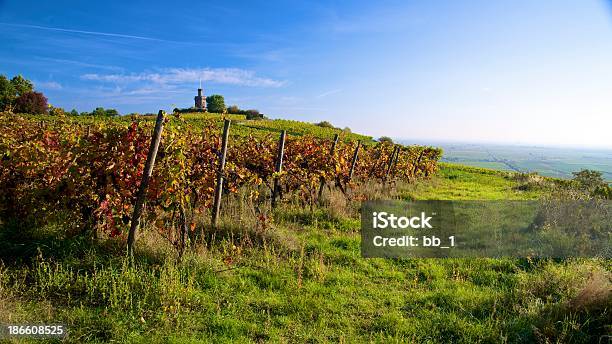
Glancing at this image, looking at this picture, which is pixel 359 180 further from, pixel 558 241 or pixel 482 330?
pixel 482 330

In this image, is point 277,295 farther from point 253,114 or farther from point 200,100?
point 200,100

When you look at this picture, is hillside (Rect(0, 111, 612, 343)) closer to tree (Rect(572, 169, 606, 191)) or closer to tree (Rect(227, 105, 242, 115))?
tree (Rect(572, 169, 606, 191))

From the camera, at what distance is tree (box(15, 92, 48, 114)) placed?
40.0m

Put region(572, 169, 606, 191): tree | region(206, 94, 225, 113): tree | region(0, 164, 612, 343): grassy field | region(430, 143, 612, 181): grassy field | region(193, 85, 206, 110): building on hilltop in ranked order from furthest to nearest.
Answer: region(206, 94, 225, 113): tree → region(193, 85, 206, 110): building on hilltop → region(430, 143, 612, 181): grassy field → region(572, 169, 606, 191): tree → region(0, 164, 612, 343): grassy field

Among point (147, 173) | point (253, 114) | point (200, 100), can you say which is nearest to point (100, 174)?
point (147, 173)

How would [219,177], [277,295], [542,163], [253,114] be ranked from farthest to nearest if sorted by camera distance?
[542,163], [253,114], [219,177], [277,295]

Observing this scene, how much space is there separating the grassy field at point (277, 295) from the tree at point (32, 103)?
148 feet

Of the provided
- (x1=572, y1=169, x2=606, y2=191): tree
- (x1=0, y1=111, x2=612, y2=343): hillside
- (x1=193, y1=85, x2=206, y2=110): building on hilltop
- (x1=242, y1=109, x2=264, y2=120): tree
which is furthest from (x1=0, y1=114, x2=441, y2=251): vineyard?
(x1=193, y1=85, x2=206, y2=110): building on hilltop

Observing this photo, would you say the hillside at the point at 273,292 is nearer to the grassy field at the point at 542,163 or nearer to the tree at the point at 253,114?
the grassy field at the point at 542,163

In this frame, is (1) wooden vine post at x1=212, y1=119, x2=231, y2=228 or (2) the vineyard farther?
(1) wooden vine post at x1=212, y1=119, x2=231, y2=228

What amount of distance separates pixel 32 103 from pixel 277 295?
49.3 m

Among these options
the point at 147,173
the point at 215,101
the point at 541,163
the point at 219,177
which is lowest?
the point at 219,177

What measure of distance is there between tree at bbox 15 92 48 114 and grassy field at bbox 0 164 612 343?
45.0 m

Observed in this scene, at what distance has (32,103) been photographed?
40.9 meters
